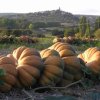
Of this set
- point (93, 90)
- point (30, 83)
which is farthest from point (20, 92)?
point (93, 90)

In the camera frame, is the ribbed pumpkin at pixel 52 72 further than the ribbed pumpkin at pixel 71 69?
No

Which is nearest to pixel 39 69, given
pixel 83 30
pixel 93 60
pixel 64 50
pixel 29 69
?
pixel 29 69

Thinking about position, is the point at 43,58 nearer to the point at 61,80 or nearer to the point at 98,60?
the point at 61,80

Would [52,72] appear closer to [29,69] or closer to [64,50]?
[29,69]

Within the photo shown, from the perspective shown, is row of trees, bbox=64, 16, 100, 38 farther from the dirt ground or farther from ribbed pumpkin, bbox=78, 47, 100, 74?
the dirt ground

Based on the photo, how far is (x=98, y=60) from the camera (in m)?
6.00

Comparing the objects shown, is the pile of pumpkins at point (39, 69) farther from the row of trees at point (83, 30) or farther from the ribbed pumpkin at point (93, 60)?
the row of trees at point (83, 30)

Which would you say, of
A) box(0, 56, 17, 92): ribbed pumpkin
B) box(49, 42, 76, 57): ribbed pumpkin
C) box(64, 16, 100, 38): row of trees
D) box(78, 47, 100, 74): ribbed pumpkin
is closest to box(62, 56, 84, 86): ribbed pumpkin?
box(49, 42, 76, 57): ribbed pumpkin

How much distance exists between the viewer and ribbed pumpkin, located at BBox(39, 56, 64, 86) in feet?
17.4

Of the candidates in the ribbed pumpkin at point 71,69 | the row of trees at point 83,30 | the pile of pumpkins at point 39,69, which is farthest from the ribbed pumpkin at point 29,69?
the row of trees at point 83,30

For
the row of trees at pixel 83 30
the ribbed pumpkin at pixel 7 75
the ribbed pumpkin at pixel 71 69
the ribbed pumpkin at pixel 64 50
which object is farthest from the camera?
the row of trees at pixel 83 30

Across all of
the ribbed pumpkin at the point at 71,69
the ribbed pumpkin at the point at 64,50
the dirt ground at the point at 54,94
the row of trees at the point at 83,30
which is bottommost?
the row of trees at the point at 83,30

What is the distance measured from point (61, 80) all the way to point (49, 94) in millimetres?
513

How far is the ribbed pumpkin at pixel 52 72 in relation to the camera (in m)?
5.29
